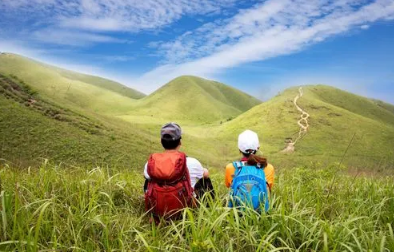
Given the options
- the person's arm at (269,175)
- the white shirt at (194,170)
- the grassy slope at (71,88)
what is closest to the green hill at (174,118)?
the grassy slope at (71,88)

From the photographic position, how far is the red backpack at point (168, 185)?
436 centimetres

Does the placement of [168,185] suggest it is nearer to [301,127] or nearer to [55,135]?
[55,135]

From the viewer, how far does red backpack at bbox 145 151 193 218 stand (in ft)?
14.3

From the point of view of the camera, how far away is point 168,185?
4398 mm

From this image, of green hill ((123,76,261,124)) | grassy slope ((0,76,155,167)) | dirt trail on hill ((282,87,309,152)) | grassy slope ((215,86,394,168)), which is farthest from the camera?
green hill ((123,76,261,124))

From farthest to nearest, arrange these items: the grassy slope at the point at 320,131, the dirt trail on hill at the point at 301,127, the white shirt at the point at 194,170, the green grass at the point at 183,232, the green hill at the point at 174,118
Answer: the dirt trail on hill at the point at 301,127, the grassy slope at the point at 320,131, the green hill at the point at 174,118, the white shirt at the point at 194,170, the green grass at the point at 183,232

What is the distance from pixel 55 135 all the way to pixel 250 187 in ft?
81.8

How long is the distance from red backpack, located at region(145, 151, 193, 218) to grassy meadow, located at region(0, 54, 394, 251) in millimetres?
213

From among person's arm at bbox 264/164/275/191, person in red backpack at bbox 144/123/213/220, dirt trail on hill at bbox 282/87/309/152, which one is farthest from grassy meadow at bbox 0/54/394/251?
dirt trail on hill at bbox 282/87/309/152

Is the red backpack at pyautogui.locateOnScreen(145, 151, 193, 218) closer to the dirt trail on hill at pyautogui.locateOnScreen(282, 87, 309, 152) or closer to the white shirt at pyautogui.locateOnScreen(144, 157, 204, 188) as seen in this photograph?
the white shirt at pyautogui.locateOnScreen(144, 157, 204, 188)

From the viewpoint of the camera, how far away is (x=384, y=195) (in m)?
5.66

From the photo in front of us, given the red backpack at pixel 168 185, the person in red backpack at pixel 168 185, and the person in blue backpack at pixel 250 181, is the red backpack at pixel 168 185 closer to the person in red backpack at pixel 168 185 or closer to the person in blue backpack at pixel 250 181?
the person in red backpack at pixel 168 185

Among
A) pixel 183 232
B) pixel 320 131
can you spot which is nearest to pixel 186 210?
pixel 183 232

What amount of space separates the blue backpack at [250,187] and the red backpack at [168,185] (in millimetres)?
678
